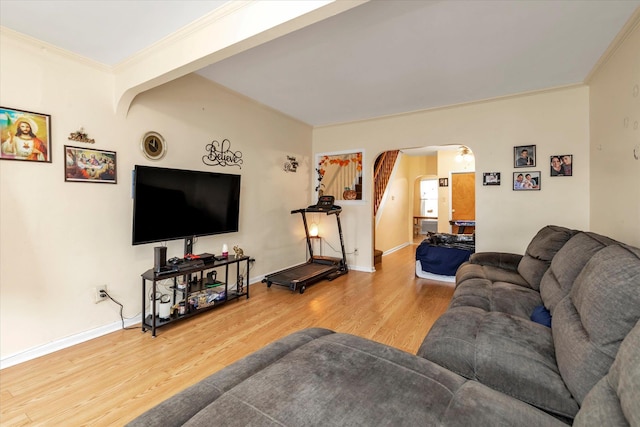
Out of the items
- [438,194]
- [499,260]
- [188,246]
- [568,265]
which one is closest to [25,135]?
[188,246]

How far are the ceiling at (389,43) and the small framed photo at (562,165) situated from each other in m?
0.85

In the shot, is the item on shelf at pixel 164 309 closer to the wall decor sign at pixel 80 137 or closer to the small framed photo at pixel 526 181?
the wall decor sign at pixel 80 137

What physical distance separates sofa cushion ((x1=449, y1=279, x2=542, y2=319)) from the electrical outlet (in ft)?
9.73

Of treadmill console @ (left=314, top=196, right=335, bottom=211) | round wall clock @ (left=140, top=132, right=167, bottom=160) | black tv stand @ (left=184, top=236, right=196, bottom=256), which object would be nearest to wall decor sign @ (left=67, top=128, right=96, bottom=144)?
round wall clock @ (left=140, top=132, right=167, bottom=160)

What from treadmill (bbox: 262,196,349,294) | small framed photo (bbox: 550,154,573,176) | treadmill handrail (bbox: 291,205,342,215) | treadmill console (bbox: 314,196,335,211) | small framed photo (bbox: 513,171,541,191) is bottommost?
treadmill (bbox: 262,196,349,294)

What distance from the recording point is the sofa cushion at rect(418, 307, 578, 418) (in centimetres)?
113

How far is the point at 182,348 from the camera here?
2367 mm

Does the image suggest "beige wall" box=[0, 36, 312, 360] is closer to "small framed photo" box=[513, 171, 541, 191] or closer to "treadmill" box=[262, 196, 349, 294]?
"treadmill" box=[262, 196, 349, 294]

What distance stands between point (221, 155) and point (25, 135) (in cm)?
175

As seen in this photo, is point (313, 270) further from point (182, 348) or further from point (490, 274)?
point (490, 274)

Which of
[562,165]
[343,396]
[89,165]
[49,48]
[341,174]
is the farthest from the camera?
[341,174]

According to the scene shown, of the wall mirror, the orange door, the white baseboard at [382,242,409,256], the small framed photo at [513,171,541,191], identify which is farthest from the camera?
the orange door

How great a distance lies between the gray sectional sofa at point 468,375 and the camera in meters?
0.86

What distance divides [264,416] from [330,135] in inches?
190
